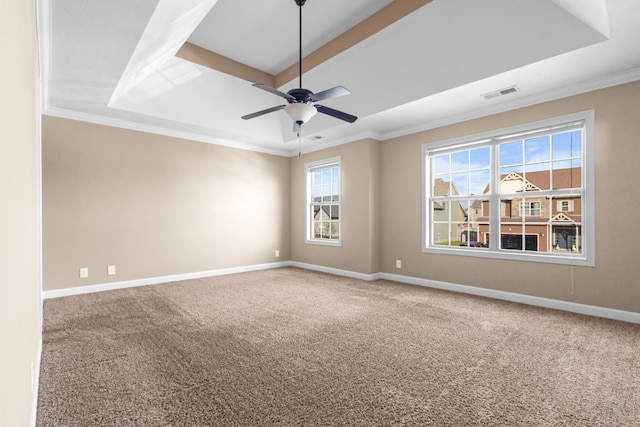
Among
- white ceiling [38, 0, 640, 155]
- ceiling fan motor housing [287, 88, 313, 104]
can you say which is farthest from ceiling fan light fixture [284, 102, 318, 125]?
white ceiling [38, 0, 640, 155]

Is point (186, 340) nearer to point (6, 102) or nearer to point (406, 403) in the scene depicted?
point (406, 403)

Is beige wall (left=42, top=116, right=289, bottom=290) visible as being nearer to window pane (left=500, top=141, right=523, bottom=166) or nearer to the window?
the window

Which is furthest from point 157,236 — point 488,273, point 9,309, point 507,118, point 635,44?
point 635,44

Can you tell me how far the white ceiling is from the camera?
2.65 metres

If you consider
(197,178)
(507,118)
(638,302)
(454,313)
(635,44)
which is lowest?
(454,313)

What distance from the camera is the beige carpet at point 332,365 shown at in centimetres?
180

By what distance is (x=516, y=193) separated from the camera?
163 inches

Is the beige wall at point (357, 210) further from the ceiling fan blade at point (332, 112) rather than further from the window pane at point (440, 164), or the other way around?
the ceiling fan blade at point (332, 112)

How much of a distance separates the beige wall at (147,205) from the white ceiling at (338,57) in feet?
1.45

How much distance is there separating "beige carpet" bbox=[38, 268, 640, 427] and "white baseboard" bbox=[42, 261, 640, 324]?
0.21 meters

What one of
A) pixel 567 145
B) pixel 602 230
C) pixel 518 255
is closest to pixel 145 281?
pixel 518 255

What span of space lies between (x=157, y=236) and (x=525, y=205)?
18.8 ft

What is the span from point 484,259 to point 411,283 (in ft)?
4.18

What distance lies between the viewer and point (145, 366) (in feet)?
7.66
